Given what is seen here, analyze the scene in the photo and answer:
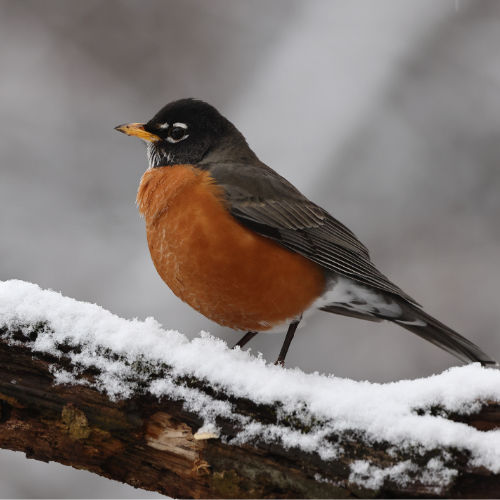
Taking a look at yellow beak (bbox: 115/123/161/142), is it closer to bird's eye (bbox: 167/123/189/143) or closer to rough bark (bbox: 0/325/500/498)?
bird's eye (bbox: 167/123/189/143)

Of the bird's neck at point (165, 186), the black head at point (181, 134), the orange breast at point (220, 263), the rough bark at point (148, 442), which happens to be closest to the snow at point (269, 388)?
the rough bark at point (148, 442)

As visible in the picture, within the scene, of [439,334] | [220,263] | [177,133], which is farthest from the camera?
[177,133]

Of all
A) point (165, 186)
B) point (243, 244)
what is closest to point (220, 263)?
point (243, 244)

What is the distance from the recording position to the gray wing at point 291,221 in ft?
11.9

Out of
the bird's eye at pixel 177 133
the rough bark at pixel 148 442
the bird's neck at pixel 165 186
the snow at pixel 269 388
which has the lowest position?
the rough bark at pixel 148 442

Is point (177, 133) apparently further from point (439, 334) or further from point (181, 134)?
point (439, 334)

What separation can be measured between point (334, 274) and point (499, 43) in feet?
10.7

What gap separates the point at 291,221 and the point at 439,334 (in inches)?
40.4

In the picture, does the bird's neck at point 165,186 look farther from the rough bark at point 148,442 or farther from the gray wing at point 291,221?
the rough bark at point 148,442

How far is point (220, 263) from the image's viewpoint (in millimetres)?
3354

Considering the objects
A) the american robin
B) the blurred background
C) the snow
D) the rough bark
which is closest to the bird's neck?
the american robin

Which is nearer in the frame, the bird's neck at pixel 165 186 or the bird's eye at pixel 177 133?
the bird's neck at pixel 165 186

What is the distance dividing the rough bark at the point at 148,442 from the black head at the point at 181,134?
187 centimetres

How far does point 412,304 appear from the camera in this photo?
148 inches
